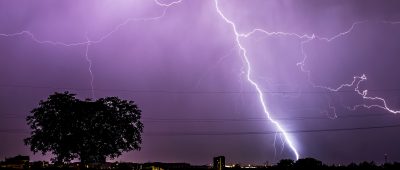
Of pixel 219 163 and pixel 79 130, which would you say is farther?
pixel 79 130

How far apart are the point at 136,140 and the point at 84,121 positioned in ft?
16.5

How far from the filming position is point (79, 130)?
48781mm

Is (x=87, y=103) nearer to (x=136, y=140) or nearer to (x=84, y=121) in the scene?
(x=84, y=121)

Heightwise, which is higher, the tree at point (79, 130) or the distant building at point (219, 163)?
the tree at point (79, 130)

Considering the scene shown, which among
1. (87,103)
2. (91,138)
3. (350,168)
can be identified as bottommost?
(350,168)

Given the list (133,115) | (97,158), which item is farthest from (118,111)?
(97,158)

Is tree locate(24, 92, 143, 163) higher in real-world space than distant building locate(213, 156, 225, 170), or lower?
higher

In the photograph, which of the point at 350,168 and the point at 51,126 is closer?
the point at 350,168

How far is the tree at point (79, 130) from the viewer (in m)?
48.6

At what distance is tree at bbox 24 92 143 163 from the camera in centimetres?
4862

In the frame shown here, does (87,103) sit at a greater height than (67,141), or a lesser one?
greater

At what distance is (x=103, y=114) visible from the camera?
50156 millimetres

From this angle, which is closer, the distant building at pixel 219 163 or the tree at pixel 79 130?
the distant building at pixel 219 163

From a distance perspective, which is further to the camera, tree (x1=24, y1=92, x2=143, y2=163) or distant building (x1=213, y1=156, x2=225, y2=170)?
tree (x1=24, y1=92, x2=143, y2=163)
